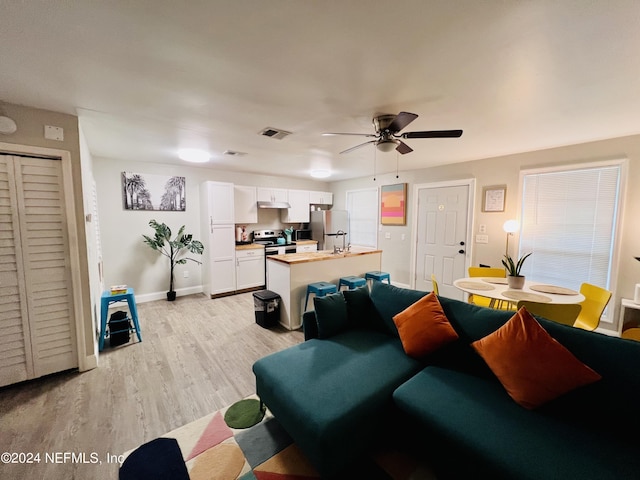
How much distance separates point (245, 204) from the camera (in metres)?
5.30

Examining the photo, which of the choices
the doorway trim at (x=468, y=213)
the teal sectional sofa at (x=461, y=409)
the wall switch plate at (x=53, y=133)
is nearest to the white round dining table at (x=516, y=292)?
the teal sectional sofa at (x=461, y=409)

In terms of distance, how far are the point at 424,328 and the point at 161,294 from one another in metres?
4.61

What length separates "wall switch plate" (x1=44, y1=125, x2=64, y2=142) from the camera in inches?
89.2

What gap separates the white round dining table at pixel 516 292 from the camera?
248cm

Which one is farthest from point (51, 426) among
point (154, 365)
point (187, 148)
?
point (187, 148)

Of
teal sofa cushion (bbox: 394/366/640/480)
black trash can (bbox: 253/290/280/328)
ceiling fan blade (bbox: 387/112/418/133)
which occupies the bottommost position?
black trash can (bbox: 253/290/280/328)

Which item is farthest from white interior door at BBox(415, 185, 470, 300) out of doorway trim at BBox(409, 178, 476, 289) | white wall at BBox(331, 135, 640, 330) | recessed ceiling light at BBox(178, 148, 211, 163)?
recessed ceiling light at BBox(178, 148, 211, 163)

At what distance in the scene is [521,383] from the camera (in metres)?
1.49

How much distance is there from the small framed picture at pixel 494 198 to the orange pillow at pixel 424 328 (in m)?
2.85

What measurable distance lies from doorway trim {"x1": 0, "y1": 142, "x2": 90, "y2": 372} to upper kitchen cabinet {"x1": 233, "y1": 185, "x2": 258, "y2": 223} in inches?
113

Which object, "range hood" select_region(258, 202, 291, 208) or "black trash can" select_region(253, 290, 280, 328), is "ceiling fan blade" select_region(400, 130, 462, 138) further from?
"range hood" select_region(258, 202, 291, 208)

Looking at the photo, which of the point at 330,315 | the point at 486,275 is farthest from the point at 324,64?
the point at 486,275

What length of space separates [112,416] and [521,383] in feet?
9.24

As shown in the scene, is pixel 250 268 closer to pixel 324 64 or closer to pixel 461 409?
pixel 324 64
